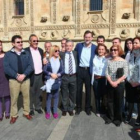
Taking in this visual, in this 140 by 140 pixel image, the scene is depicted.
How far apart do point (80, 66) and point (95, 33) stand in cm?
990

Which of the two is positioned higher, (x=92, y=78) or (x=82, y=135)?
(x=92, y=78)

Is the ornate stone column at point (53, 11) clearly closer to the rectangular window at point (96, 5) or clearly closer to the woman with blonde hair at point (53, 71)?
the rectangular window at point (96, 5)

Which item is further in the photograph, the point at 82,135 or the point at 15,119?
the point at 15,119

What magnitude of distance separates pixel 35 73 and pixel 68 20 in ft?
35.3

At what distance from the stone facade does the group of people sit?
958 centimetres

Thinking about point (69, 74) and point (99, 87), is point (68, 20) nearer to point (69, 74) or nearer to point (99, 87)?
→ point (69, 74)

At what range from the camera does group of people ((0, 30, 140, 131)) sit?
16.7ft

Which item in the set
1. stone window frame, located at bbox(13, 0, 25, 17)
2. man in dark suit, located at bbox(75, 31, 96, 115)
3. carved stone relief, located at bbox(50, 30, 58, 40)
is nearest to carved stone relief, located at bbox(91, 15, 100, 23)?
carved stone relief, located at bbox(50, 30, 58, 40)

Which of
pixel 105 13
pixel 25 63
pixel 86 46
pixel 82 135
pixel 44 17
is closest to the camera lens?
pixel 82 135

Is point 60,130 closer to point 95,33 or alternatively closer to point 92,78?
point 92,78

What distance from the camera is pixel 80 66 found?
5.83 meters

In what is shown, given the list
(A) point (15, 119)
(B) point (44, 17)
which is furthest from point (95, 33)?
(A) point (15, 119)

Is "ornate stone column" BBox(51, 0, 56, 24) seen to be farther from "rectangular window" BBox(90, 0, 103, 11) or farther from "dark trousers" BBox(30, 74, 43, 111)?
"dark trousers" BBox(30, 74, 43, 111)

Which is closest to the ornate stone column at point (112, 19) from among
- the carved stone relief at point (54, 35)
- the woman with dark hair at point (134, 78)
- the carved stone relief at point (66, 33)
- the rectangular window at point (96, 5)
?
the rectangular window at point (96, 5)
